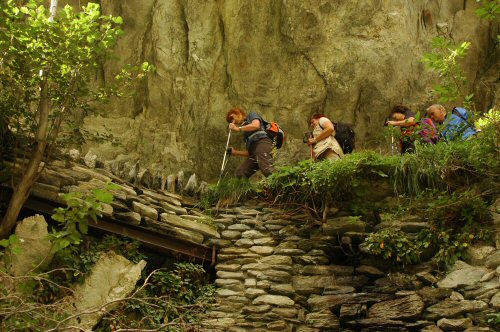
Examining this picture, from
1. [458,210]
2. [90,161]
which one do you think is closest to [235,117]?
[90,161]

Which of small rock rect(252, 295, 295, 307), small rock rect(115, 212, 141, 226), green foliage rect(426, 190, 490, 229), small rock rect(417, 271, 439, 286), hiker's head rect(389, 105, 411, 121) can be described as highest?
hiker's head rect(389, 105, 411, 121)

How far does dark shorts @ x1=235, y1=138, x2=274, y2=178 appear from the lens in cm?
851

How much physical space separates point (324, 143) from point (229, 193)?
1.48 meters

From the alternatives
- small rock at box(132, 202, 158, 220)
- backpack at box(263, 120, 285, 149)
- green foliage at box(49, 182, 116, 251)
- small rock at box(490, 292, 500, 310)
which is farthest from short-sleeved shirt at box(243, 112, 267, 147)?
small rock at box(490, 292, 500, 310)

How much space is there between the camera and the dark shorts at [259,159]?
851cm

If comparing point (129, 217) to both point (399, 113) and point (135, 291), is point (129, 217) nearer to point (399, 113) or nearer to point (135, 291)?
point (135, 291)

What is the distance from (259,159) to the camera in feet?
28.1

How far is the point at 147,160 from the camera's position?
33.6ft

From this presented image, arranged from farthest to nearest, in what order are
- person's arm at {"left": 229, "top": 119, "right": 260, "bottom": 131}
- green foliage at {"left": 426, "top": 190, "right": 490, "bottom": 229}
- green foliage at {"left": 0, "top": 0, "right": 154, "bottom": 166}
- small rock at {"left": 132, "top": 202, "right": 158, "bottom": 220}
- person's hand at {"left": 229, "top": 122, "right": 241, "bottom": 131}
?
1. person's hand at {"left": 229, "top": 122, "right": 241, "bottom": 131}
2. person's arm at {"left": 229, "top": 119, "right": 260, "bottom": 131}
3. small rock at {"left": 132, "top": 202, "right": 158, "bottom": 220}
4. green foliage at {"left": 426, "top": 190, "right": 490, "bottom": 229}
5. green foliage at {"left": 0, "top": 0, "right": 154, "bottom": 166}

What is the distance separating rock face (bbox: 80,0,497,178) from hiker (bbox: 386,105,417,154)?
1479 millimetres

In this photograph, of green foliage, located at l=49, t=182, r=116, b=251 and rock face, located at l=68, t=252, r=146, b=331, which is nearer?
green foliage, located at l=49, t=182, r=116, b=251

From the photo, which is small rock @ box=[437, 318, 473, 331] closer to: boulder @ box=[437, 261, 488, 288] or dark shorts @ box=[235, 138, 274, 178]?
boulder @ box=[437, 261, 488, 288]

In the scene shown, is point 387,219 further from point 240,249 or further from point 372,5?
point 372,5

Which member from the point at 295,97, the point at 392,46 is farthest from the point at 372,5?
the point at 295,97
